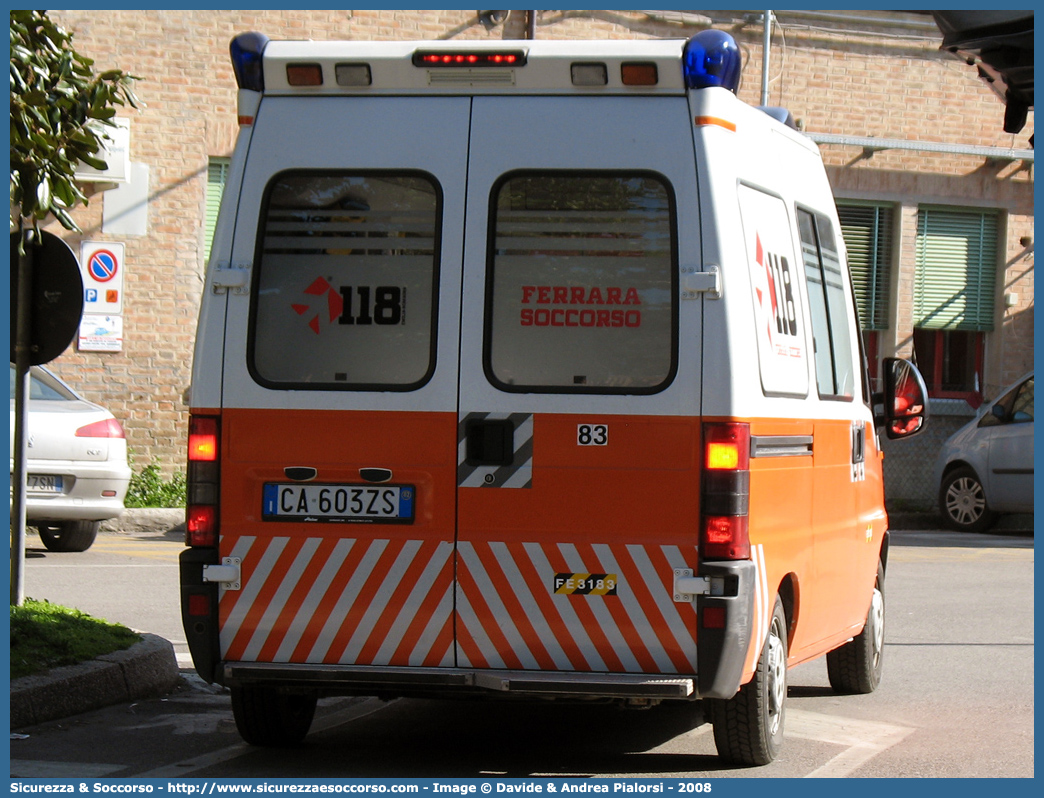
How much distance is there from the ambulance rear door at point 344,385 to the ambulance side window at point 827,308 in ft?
5.70

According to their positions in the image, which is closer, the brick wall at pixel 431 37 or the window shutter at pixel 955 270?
the brick wall at pixel 431 37

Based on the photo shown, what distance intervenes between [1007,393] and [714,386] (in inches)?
515

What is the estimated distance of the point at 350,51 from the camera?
5504 mm

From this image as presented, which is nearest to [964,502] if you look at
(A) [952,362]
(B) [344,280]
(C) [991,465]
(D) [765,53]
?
(C) [991,465]

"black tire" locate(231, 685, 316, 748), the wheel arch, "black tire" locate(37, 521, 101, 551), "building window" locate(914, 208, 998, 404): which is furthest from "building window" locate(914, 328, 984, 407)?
"black tire" locate(231, 685, 316, 748)

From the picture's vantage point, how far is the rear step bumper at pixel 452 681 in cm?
512

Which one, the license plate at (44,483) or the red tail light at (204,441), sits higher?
the red tail light at (204,441)

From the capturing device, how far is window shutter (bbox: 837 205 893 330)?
19781mm

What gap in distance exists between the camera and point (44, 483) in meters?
12.5

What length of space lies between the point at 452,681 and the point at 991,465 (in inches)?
519

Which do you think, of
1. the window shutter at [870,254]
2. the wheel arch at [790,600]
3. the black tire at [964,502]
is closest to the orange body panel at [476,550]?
the wheel arch at [790,600]

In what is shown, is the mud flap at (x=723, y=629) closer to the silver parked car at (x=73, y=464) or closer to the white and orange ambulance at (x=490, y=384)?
the white and orange ambulance at (x=490, y=384)

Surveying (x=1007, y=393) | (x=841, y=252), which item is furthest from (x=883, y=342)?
(x=841, y=252)

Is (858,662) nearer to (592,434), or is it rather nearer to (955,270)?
(592,434)
